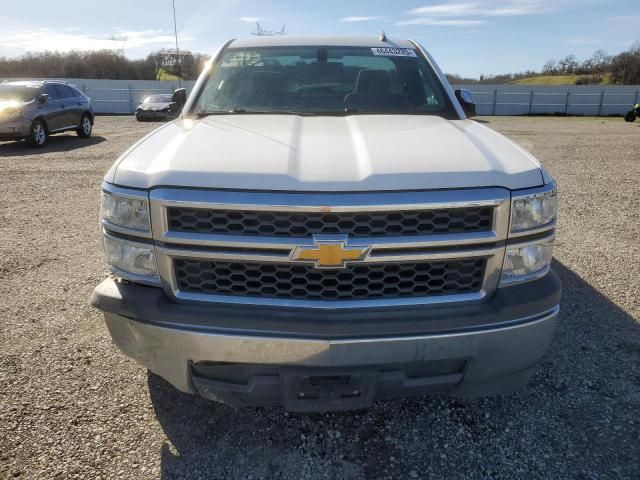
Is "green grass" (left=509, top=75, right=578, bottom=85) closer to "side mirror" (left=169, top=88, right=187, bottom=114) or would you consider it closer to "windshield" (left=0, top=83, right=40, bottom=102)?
"windshield" (left=0, top=83, right=40, bottom=102)

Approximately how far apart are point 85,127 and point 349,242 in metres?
15.0

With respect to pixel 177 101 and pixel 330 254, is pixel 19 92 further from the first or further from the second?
pixel 330 254

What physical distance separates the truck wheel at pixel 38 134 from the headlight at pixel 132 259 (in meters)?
12.0

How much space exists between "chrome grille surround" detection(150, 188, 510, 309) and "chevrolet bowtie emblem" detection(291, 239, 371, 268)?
0.02m

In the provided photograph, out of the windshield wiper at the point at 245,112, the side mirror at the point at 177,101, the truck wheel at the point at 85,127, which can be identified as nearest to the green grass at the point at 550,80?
the truck wheel at the point at 85,127

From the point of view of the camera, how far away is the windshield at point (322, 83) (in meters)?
3.24

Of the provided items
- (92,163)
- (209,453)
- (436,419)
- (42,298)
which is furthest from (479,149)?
(92,163)

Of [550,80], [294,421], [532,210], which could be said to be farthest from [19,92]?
[550,80]

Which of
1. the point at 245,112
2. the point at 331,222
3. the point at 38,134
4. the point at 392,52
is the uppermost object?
the point at 392,52

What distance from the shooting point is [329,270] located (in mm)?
1948

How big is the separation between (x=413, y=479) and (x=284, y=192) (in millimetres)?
1364

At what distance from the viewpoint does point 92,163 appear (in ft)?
33.9

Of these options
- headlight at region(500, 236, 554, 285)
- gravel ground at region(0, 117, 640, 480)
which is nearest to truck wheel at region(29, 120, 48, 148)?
gravel ground at region(0, 117, 640, 480)

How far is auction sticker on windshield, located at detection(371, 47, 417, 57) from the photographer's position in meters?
3.69
